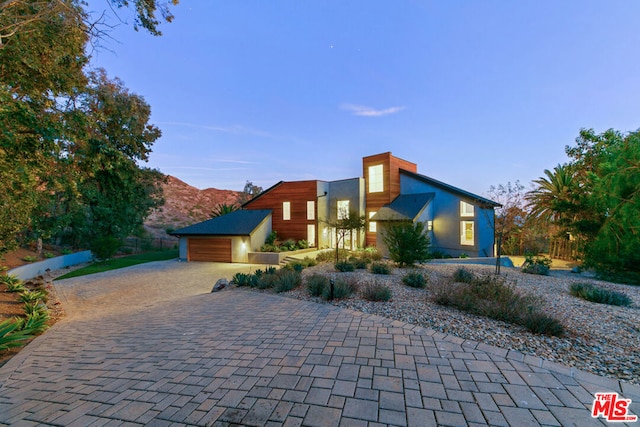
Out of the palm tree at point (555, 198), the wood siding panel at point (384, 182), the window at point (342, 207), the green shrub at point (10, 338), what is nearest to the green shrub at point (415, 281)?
the green shrub at point (10, 338)

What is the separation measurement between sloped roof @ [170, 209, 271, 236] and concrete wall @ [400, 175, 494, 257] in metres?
11.7

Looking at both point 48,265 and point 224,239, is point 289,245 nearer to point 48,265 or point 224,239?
point 224,239

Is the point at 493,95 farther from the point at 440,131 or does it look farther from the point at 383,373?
the point at 383,373

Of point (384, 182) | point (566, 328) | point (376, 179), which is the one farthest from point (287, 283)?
point (376, 179)

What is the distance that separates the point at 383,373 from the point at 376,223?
51.3 ft

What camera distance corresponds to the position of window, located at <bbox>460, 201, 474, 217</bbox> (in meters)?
15.9

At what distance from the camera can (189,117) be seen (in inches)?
773

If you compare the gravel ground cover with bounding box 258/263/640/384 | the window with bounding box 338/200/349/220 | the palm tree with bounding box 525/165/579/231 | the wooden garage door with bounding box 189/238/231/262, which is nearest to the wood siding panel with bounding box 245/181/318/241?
the window with bounding box 338/200/349/220

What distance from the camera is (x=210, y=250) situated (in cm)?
1811

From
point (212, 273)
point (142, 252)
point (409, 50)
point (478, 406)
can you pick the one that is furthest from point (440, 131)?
point (142, 252)

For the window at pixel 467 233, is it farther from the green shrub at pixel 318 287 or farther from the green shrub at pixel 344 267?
the green shrub at pixel 318 287

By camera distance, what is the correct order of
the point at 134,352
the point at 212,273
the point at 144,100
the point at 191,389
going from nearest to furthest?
the point at 191,389 < the point at 134,352 < the point at 212,273 < the point at 144,100

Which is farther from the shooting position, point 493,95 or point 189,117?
point 189,117

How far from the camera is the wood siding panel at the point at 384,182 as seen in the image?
18172 millimetres
